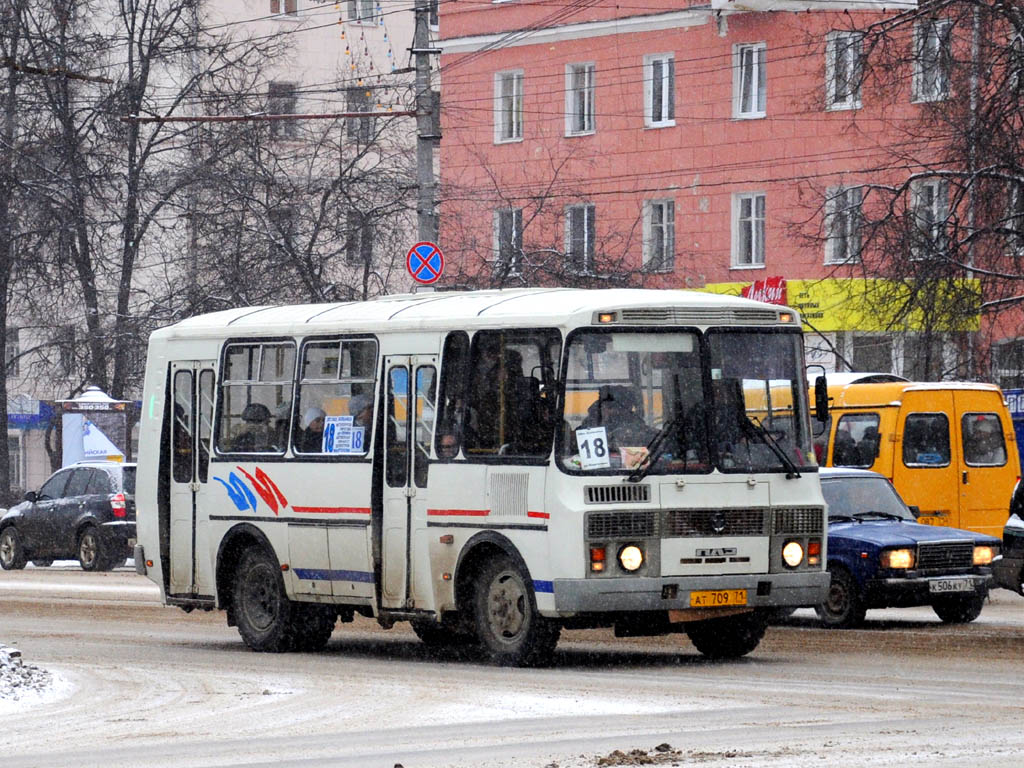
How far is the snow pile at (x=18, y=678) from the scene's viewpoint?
1405cm

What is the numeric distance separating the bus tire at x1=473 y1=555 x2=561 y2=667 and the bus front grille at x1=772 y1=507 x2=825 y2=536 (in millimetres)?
1725

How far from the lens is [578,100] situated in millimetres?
49750

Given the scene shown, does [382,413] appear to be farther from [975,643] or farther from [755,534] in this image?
[975,643]

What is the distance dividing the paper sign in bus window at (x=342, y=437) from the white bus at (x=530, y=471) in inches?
0.7

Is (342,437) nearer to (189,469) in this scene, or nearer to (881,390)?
(189,469)

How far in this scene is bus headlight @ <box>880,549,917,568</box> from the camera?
19703 mm

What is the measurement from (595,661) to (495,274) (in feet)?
83.5

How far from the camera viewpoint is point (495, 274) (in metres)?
41.8

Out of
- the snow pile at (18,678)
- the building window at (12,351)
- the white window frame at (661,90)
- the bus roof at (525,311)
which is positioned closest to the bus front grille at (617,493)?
the bus roof at (525,311)

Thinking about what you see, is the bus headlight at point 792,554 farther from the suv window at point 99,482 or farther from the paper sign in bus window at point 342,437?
the suv window at point 99,482

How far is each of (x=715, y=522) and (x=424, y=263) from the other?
503 inches

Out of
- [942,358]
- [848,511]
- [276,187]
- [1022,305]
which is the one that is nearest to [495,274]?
[276,187]

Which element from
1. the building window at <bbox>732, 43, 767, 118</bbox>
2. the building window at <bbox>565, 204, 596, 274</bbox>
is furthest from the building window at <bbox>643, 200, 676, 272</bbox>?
the building window at <bbox>732, 43, 767, 118</bbox>

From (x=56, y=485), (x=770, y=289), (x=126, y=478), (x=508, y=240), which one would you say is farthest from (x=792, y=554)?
(x=508, y=240)
